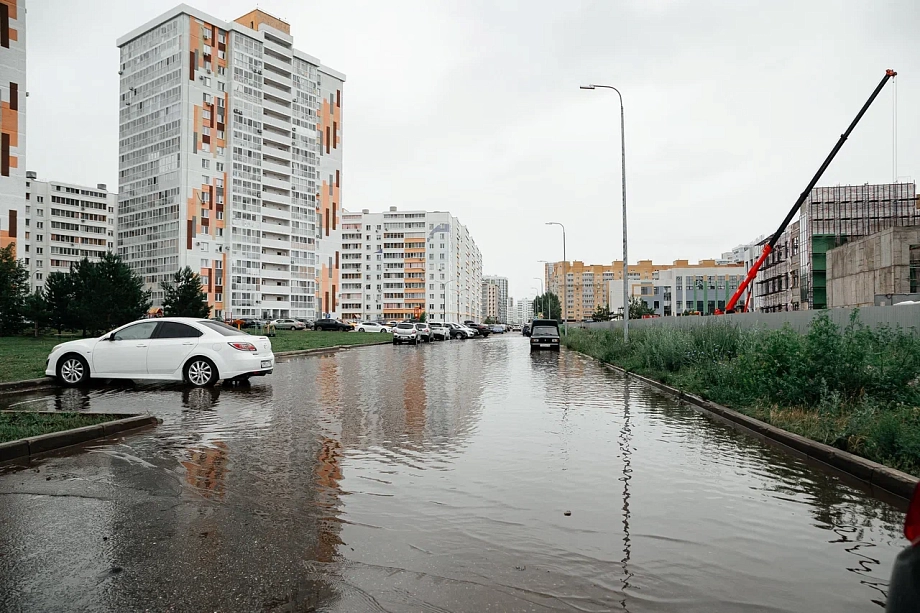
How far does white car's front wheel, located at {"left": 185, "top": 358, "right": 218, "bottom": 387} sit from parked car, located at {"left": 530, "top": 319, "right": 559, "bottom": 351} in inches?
1032

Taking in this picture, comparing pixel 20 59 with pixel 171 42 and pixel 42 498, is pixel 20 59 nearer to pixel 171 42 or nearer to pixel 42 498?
pixel 171 42

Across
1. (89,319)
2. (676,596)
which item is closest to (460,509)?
(676,596)

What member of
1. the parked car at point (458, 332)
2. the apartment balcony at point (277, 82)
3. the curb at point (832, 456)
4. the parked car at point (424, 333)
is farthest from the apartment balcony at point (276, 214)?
the curb at point (832, 456)

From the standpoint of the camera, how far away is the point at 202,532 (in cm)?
478

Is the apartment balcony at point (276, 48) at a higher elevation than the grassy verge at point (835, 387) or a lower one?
higher

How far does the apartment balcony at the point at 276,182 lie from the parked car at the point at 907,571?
341 feet

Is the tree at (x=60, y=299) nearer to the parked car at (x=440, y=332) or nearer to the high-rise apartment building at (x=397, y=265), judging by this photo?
the parked car at (x=440, y=332)

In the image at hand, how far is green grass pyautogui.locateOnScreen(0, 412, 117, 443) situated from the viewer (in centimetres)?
786

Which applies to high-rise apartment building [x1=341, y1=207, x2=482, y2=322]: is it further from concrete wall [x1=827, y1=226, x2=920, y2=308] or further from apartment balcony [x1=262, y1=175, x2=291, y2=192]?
concrete wall [x1=827, y1=226, x2=920, y2=308]

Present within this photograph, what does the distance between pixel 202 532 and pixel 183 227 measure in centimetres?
9259

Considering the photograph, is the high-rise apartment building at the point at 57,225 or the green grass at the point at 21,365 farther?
the high-rise apartment building at the point at 57,225

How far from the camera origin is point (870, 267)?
5925 cm

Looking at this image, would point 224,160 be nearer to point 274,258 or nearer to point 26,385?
point 274,258

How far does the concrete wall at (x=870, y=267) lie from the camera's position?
54281 millimetres
